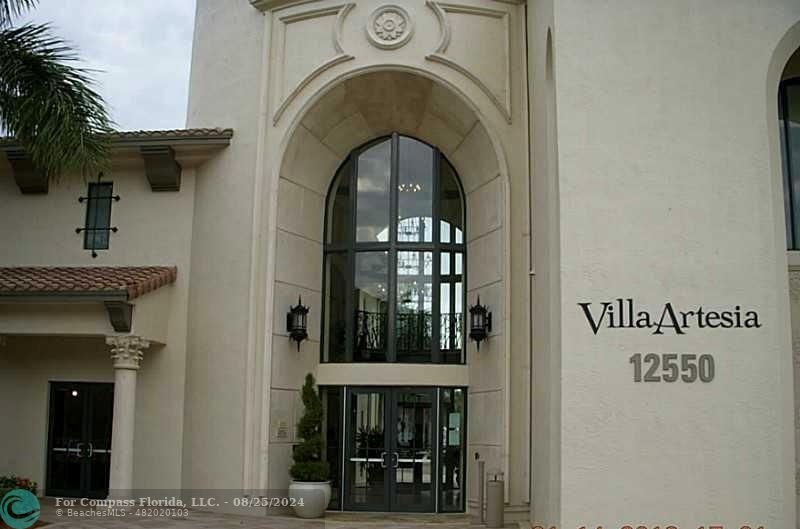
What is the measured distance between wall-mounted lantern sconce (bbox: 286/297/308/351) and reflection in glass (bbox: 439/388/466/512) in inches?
108

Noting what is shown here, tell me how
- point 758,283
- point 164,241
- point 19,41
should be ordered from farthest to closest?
point 164,241 < point 19,41 < point 758,283

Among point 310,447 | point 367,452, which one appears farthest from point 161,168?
point 367,452

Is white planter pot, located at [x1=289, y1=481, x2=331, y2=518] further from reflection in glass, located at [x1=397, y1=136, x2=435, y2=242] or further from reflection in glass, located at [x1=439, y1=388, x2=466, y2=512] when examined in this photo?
reflection in glass, located at [x1=397, y1=136, x2=435, y2=242]

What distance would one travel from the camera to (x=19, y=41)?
520 inches

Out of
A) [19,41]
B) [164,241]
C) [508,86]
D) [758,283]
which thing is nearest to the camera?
[758,283]

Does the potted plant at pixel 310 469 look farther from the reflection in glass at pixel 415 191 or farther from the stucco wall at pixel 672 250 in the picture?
the stucco wall at pixel 672 250

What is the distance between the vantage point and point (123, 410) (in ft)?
50.2

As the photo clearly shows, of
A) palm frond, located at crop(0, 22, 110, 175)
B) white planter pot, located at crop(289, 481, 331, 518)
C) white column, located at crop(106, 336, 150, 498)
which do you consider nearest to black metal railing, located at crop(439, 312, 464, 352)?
white planter pot, located at crop(289, 481, 331, 518)

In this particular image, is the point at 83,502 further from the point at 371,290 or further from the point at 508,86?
the point at 508,86

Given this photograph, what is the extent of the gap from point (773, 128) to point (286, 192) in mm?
8346

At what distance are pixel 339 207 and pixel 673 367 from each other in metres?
8.28

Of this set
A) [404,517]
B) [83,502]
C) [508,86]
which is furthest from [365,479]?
[508,86]

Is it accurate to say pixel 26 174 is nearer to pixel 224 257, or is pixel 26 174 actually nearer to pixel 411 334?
pixel 224 257

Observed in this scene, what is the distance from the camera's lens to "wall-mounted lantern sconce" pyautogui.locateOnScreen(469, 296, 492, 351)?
16.1 meters
